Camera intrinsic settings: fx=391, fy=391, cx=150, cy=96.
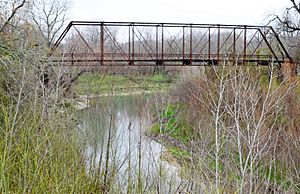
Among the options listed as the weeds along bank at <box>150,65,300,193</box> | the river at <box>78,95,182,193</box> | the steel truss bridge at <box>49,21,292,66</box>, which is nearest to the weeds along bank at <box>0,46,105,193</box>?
the river at <box>78,95,182,193</box>

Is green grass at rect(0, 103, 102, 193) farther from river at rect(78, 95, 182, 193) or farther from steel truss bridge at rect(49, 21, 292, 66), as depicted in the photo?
steel truss bridge at rect(49, 21, 292, 66)

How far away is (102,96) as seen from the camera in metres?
7.88

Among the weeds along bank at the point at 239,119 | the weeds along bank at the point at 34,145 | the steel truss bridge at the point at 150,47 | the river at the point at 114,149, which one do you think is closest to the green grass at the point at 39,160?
the weeds along bank at the point at 34,145

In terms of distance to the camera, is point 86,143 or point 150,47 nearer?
point 86,143

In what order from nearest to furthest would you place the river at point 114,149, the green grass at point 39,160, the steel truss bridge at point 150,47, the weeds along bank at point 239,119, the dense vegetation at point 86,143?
the green grass at point 39,160, the dense vegetation at point 86,143, the river at point 114,149, the weeds along bank at point 239,119, the steel truss bridge at point 150,47

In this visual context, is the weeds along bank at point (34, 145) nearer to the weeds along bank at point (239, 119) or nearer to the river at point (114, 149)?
the river at point (114, 149)

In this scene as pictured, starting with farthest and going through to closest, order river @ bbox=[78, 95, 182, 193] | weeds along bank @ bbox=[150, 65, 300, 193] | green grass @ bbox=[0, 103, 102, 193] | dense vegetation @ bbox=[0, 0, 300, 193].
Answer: weeds along bank @ bbox=[150, 65, 300, 193], river @ bbox=[78, 95, 182, 193], dense vegetation @ bbox=[0, 0, 300, 193], green grass @ bbox=[0, 103, 102, 193]

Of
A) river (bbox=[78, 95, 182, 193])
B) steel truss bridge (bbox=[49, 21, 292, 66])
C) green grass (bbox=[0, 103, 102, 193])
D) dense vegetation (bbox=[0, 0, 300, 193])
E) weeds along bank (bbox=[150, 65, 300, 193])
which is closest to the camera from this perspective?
green grass (bbox=[0, 103, 102, 193])

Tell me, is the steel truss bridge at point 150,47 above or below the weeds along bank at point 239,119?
above

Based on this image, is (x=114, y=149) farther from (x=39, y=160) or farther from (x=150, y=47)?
(x=150, y=47)

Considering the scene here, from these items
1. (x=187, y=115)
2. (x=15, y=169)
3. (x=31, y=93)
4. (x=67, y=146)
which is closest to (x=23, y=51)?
(x=31, y=93)

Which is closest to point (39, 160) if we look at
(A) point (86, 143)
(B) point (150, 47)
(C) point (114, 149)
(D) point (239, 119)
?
(A) point (86, 143)

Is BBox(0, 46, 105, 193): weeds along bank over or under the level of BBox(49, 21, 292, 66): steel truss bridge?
under

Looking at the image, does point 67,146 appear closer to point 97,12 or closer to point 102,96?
point 102,96
